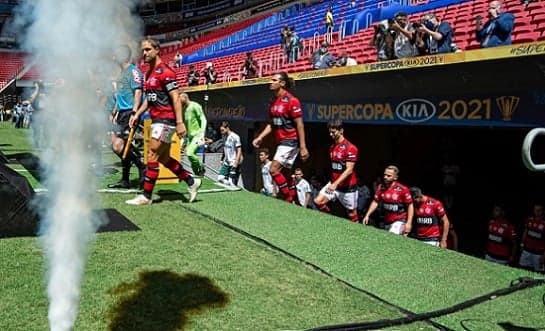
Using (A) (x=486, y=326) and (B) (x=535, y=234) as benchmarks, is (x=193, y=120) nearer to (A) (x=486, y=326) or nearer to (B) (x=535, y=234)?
(B) (x=535, y=234)

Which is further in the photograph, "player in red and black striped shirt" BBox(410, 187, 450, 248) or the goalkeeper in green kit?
the goalkeeper in green kit

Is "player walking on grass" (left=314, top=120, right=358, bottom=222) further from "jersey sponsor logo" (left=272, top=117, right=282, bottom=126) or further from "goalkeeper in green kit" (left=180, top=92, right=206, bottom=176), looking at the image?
"goalkeeper in green kit" (left=180, top=92, right=206, bottom=176)

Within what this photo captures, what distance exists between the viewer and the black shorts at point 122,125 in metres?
A: 7.63

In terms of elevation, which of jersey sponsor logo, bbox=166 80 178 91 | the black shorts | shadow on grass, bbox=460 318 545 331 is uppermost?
jersey sponsor logo, bbox=166 80 178 91

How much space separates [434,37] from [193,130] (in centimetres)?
415

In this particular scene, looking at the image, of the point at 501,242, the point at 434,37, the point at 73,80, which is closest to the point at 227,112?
the point at 434,37

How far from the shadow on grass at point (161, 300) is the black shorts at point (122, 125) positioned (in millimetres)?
4069

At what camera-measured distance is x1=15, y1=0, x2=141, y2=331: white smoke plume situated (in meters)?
1.74

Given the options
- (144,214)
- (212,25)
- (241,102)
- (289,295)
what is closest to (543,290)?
(289,295)

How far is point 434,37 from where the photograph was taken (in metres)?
8.31

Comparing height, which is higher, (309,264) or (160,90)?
(160,90)

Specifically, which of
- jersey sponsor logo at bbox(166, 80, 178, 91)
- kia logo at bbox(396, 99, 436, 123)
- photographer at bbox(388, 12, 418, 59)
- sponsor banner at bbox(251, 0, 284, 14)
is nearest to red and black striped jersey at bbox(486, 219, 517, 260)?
kia logo at bbox(396, 99, 436, 123)

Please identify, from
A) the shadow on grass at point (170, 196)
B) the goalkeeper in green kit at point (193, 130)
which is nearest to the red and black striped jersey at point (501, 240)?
the shadow on grass at point (170, 196)

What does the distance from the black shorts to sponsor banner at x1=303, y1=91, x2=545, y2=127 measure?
4.18 meters
